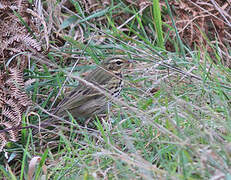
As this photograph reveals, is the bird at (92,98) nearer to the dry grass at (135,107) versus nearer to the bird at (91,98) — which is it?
the bird at (91,98)

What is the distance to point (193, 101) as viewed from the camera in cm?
381

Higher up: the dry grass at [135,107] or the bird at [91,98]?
the dry grass at [135,107]

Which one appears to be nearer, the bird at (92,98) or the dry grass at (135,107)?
the dry grass at (135,107)

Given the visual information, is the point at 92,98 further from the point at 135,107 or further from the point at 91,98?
the point at 135,107

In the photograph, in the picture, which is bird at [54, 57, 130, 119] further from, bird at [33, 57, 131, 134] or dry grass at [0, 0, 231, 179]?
dry grass at [0, 0, 231, 179]

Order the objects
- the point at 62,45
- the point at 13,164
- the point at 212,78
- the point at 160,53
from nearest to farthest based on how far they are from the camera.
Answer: the point at 212,78 < the point at 13,164 < the point at 160,53 < the point at 62,45

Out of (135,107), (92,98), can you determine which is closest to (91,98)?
(92,98)

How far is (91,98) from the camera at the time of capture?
4.96 m

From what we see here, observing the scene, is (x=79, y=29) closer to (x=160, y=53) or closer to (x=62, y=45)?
(x=62, y=45)

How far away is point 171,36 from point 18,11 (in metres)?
2.24

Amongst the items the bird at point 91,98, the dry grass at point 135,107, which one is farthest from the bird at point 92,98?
the dry grass at point 135,107

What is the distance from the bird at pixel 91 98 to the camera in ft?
15.7

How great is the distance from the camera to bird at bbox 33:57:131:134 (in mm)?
4797

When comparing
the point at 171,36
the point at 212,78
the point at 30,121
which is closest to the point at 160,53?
the point at 212,78
